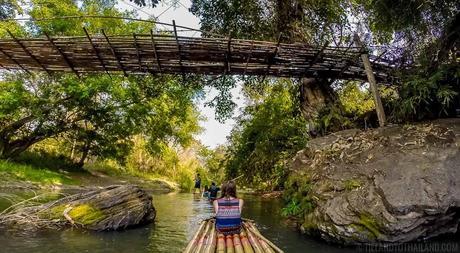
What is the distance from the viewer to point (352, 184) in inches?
235

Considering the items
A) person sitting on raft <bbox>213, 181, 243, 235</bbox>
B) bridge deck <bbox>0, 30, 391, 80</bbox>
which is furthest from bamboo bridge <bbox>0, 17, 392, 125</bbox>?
person sitting on raft <bbox>213, 181, 243, 235</bbox>

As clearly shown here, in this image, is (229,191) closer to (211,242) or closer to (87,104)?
(211,242)

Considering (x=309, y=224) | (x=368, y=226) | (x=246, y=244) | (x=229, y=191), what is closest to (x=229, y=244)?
(x=246, y=244)

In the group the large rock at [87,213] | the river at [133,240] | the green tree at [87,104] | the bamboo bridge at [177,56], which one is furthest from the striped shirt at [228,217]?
the green tree at [87,104]

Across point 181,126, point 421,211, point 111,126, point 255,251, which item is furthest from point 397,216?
point 181,126

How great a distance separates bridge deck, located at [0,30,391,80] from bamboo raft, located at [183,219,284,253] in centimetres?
281

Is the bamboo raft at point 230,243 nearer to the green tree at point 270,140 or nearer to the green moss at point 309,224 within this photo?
the green moss at point 309,224

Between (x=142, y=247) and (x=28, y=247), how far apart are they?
1605mm

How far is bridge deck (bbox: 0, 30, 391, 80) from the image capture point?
19.1ft

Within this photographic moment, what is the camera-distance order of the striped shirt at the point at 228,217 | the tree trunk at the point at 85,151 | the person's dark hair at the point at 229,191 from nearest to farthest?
the striped shirt at the point at 228,217 → the person's dark hair at the point at 229,191 → the tree trunk at the point at 85,151

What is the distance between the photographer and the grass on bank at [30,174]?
14.2 m

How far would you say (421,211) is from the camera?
205 inches

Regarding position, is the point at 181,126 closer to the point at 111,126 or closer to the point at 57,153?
the point at 111,126

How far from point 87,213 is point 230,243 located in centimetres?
384
